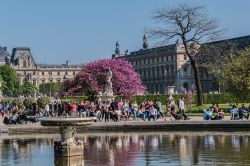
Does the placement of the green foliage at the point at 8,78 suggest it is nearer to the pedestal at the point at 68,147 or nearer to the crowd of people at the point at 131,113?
the crowd of people at the point at 131,113

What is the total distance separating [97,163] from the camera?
16.8 meters

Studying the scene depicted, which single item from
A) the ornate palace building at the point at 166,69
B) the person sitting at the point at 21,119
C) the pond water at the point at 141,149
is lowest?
the pond water at the point at 141,149

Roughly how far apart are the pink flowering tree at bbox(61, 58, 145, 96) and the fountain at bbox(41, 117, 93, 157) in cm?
5837

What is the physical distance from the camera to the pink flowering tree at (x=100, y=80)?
3135 inches

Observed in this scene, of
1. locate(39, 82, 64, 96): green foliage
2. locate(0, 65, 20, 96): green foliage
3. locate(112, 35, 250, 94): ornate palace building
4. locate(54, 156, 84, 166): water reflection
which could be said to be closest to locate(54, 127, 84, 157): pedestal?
locate(54, 156, 84, 166): water reflection

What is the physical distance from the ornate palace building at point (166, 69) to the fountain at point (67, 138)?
133 metres

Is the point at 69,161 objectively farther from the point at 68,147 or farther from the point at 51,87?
the point at 51,87

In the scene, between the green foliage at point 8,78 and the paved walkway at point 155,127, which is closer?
the paved walkway at point 155,127

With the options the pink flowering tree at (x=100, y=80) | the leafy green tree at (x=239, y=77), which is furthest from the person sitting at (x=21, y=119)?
the pink flowering tree at (x=100, y=80)

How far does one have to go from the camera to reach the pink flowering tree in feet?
261

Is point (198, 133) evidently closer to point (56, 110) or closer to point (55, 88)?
point (56, 110)

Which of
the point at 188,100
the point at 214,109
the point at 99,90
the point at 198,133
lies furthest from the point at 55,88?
the point at 198,133

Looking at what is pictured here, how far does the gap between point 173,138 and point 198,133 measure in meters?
2.86

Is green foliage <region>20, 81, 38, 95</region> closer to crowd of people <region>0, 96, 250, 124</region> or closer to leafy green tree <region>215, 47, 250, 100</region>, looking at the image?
leafy green tree <region>215, 47, 250, 100</region>
